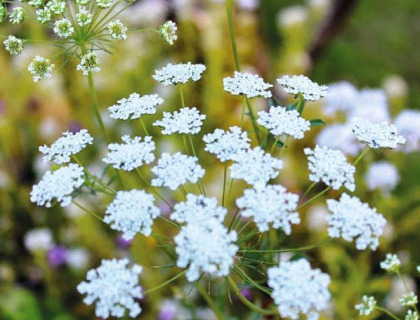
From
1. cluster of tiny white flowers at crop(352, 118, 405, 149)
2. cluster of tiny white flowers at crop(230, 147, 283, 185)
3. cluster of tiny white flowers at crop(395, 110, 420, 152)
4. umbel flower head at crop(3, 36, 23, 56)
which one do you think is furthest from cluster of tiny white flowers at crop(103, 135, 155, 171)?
cluster of tiny white flowers at crop(395, 110, 420, 152)

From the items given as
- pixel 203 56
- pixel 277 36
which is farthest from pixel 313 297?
pixel 277 36

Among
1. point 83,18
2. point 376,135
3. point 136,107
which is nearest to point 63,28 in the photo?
point 83,18

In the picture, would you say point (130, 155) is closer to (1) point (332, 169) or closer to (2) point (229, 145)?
(2) point (229, 145)

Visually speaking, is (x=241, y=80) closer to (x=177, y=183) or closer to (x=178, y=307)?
(x=177, y=183)

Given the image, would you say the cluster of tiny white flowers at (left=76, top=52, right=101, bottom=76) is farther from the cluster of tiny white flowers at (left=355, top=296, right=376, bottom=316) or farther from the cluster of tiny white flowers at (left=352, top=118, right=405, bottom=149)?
the cluster of tiny white flowers at (left=355, top=296, right=376, bottom=316)

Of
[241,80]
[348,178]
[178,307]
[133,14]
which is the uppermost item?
[241,80]

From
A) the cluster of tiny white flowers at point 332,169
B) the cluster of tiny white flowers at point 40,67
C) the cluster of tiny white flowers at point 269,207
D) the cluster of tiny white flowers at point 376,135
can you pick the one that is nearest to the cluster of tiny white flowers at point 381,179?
the cluster of tiny white flowers at point 376,135
